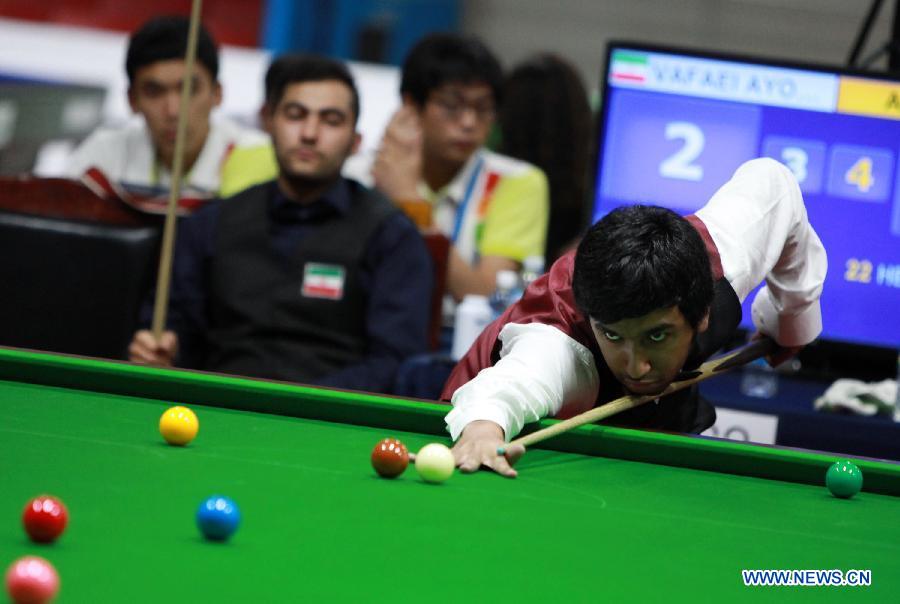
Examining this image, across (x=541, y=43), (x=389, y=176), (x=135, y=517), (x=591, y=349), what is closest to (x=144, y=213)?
(x=389, y=176)

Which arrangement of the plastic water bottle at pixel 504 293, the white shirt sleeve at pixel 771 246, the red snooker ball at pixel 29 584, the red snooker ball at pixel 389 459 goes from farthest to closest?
the plastic water bottle at pixel 504 293
the white shirt sleeve at pixel 771 246
the red snooker ball at pixel 389 459
the red snooker ball at pixel 29 584

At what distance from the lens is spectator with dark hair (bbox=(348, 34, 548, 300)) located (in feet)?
14.2

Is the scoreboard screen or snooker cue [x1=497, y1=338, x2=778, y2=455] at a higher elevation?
the scoreboard screen

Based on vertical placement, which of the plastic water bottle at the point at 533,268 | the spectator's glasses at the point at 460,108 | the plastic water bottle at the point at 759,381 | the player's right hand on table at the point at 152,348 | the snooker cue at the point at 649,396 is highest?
the spectator's glasses at the point at 460,108

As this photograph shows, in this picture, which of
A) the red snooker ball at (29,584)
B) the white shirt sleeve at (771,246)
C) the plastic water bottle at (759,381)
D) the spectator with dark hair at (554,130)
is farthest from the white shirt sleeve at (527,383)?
the spectator with dark hair at (554,130)

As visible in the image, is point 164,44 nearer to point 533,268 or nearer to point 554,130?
point 533,268

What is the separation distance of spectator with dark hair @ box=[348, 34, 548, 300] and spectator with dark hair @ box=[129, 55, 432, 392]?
2.06ft

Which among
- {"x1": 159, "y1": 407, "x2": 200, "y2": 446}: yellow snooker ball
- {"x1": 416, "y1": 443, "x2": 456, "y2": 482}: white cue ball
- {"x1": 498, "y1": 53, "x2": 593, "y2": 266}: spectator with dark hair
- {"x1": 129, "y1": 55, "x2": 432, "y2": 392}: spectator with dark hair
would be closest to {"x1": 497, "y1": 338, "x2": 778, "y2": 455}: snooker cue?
{"x1": 416, "y1": 443, "x2": 456, "y2": 482}: white cue ball

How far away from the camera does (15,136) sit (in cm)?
696

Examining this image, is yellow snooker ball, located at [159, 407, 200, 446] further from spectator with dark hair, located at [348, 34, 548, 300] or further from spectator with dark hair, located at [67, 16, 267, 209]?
spectator with dark hair, located at [348, 34, 548, 300]

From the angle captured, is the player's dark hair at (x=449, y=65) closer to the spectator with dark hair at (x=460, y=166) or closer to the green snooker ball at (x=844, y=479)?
the spectator with dark hair at (x=460, y=166)

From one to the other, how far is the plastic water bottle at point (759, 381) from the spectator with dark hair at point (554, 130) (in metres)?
1.41

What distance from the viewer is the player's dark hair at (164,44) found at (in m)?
4.26

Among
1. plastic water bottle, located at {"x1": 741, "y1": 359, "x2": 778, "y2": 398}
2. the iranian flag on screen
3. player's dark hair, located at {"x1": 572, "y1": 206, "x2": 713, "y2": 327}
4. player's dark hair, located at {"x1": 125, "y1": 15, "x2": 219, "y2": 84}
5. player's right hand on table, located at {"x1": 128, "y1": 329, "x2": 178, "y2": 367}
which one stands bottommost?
player's right hand on table, located at {"x1": 128, "y1": 329, "x2": 178, "y2": 367}
